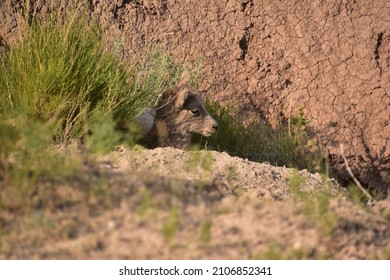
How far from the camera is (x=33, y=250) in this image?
15.0 ft

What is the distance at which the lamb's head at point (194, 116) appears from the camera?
31.7 feet

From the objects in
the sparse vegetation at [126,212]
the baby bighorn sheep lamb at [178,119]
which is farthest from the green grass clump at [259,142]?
the sparse vegetation at [126,212]

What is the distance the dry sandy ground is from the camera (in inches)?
181

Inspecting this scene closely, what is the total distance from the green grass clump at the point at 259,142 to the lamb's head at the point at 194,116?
1.48ft

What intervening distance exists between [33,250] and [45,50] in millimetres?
A: 3981

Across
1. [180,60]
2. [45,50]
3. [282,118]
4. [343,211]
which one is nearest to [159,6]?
[180,60]

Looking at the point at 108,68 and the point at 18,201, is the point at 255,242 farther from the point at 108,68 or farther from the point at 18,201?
the point at 108,68

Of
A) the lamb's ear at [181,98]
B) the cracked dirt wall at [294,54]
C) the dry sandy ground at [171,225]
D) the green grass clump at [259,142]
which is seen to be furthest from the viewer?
the cracked dirt wall at [294,54]

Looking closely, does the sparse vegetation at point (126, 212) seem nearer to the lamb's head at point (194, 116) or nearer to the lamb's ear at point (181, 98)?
the lamb's ear at point (181, 98)

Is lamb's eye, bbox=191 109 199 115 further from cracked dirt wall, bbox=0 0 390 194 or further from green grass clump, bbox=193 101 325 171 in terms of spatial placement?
cracked dirt wall, bbox=0 0 390 194

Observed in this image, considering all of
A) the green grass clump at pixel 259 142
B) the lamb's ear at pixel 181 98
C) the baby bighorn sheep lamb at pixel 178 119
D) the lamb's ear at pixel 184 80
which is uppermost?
the lamb's ear at pixel 184 80

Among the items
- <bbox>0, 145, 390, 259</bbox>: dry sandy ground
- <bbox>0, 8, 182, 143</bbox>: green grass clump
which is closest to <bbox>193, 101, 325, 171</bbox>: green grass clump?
<bbox>0, 8, 182, 143</bbox>: green grass clump

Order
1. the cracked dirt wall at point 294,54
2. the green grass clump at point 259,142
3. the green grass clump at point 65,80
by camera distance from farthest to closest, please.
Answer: the cracked dirt wall at point 294,54 < the green grass clump at point 259,142 < the green grass clump at point 65,80

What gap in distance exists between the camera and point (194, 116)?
9.70m
